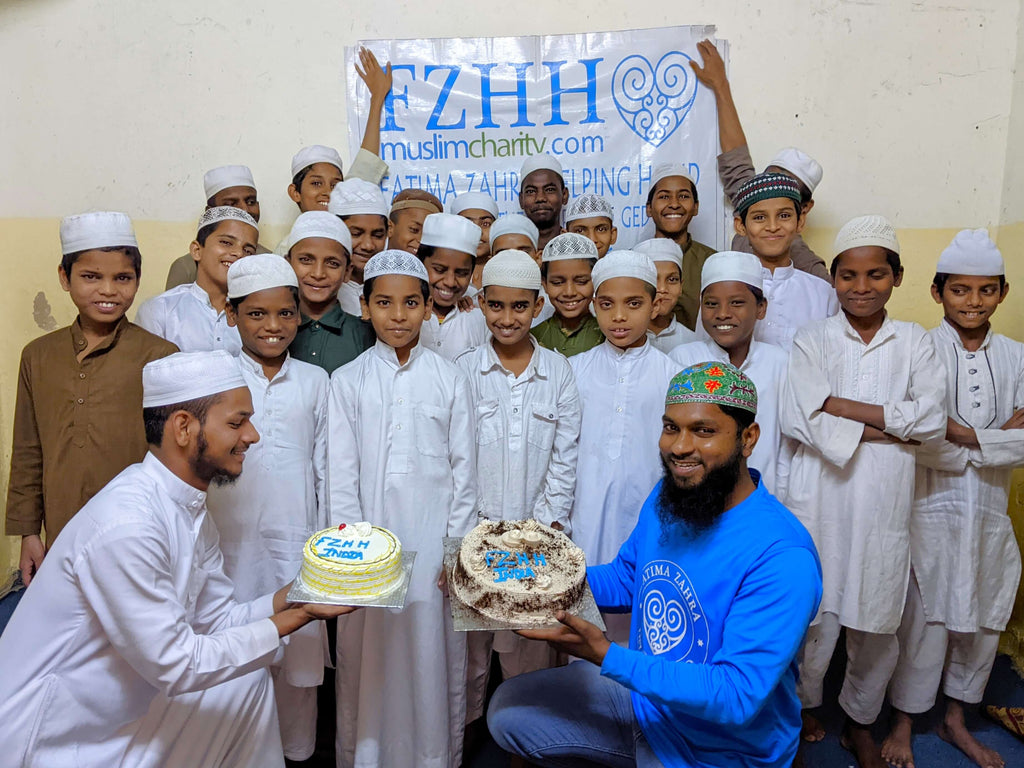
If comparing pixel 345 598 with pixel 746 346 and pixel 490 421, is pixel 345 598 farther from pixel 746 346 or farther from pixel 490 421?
pixel 746 346

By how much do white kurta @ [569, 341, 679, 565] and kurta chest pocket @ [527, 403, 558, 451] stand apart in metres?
0.18

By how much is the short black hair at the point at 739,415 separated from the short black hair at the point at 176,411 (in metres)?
1.47

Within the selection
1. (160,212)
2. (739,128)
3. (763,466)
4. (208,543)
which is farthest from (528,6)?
(208,543)

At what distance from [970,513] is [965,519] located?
0.11 ft

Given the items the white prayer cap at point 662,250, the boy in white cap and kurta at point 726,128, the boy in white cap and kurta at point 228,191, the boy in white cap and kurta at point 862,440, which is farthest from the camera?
the boy in white cap and kurta at point 726,128

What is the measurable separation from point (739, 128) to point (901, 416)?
7.75 feet

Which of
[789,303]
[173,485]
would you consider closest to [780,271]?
[789,303]

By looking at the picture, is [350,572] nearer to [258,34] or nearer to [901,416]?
[901,416]

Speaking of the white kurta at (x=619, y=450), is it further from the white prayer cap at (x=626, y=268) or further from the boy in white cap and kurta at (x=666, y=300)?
the boy in white cap and kurta at (x=666, y=300)

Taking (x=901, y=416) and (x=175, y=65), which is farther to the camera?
(x=175, y=65)

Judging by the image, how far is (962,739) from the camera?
10.3ft

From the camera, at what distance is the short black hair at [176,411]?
2062 mm

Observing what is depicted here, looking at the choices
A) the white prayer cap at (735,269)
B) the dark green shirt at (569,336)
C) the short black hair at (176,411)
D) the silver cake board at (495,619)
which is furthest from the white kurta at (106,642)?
the white prayer cap at (735,269)

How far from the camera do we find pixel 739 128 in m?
4.36
